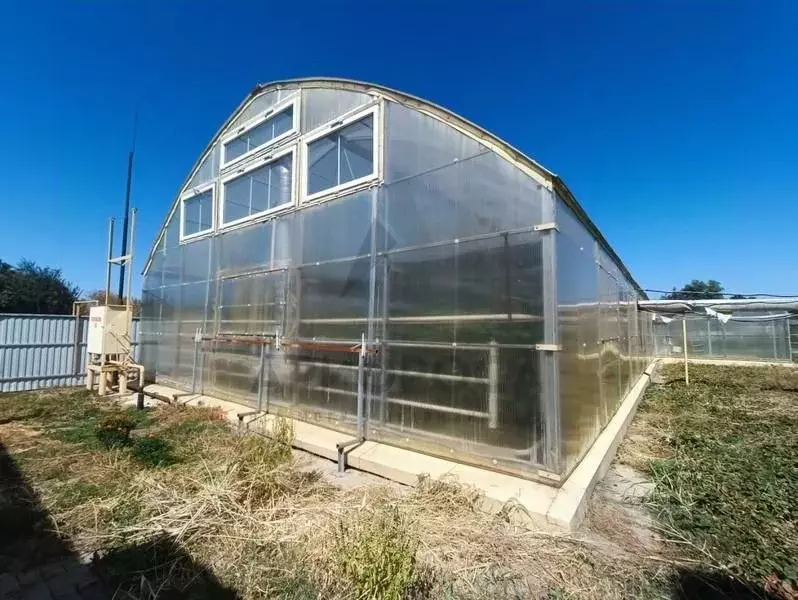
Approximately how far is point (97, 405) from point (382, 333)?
641 centimetres

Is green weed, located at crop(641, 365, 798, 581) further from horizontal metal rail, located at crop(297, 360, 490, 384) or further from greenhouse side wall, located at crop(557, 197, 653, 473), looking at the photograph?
horizontal metal rail, located at crop(297, 360, 490, 384)

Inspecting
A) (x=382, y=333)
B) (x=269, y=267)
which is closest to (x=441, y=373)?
(x=382, y=333)

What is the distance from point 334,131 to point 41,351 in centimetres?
938

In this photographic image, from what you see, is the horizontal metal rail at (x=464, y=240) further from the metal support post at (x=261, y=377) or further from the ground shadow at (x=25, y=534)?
the ground shadow at (x=25, y=534)

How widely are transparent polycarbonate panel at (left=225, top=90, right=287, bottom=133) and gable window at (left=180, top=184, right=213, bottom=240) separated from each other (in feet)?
4.65

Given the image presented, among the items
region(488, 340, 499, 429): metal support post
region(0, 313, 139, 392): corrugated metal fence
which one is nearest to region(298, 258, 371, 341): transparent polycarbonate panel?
region(488, 340, 499, 429): metal support post

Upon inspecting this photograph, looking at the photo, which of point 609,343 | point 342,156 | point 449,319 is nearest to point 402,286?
point 449,319

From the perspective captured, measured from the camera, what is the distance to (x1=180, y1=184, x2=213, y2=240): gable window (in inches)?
320

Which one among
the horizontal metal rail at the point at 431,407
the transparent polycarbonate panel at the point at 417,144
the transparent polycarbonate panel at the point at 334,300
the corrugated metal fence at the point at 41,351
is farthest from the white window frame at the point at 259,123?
the corrugated metal fence at the point at 41,351

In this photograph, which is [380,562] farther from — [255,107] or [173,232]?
[173,232]

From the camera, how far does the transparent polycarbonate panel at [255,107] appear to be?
6973mm

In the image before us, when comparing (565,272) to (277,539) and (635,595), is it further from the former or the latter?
(277,539)

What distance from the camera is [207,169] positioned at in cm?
834

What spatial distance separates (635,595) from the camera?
86.4 inches
